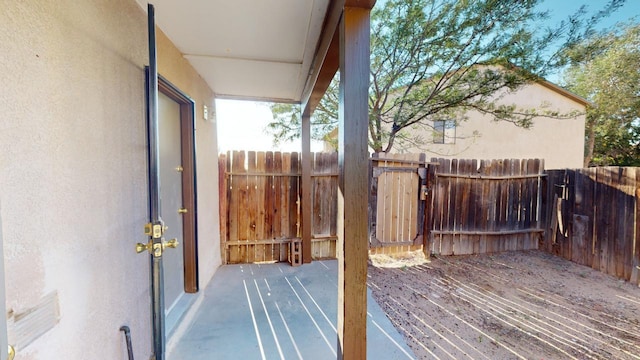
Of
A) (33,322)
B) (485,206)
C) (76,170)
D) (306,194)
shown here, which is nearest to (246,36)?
(76,170)

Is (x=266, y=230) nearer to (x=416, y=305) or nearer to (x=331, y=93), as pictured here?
(x=416, y=305)

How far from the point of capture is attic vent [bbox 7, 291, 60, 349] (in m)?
0.78

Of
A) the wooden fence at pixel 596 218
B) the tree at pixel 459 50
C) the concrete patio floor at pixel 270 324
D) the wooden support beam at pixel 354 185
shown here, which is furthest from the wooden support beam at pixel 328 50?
the wooden fence at pixel 596 218

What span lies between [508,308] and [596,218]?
250 centimetres

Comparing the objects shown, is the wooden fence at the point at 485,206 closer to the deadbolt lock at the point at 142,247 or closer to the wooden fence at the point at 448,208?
the wooden fence at the point at 448,208

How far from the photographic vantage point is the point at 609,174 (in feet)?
12.2

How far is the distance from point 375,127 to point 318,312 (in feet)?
10.6

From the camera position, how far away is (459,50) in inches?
146

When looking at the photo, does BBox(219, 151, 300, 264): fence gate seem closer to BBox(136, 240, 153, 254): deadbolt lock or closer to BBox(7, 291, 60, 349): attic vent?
BBox(136, 240, 153, 254): deadbolt lock

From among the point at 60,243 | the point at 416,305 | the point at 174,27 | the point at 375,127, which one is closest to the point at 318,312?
the point at 416,305

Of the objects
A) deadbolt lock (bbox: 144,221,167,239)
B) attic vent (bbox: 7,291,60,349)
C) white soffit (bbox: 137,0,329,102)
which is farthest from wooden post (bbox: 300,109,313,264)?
attic vent (bbox: 7,291,60,349)

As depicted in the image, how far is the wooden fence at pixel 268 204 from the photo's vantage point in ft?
12.3

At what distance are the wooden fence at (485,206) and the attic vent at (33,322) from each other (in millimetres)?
4396

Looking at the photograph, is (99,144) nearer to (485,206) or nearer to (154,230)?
(154,230)
